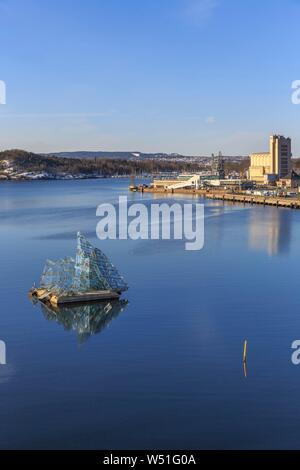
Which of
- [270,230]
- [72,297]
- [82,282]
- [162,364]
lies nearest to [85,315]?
[72,297]

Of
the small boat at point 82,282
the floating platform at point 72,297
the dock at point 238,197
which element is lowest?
the floating platform at point 72,297

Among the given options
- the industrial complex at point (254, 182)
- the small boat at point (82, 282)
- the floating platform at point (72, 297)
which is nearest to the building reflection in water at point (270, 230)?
the small boat at point (82, 282)

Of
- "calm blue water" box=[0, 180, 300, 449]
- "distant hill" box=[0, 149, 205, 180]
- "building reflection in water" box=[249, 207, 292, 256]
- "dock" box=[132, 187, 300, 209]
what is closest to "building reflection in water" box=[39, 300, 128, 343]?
"calm blue water" box=[0, 180, 300, 449]

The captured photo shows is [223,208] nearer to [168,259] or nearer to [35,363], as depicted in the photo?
[168,259]

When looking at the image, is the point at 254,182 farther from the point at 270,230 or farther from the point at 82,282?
the point at 82,282

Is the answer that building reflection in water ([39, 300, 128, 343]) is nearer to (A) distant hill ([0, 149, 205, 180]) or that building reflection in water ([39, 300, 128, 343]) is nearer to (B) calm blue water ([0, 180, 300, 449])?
(B) calm blue water ([0, 180, 300, 449])

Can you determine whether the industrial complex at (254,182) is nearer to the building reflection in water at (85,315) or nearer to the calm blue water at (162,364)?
the calm blue water at (162,364)
